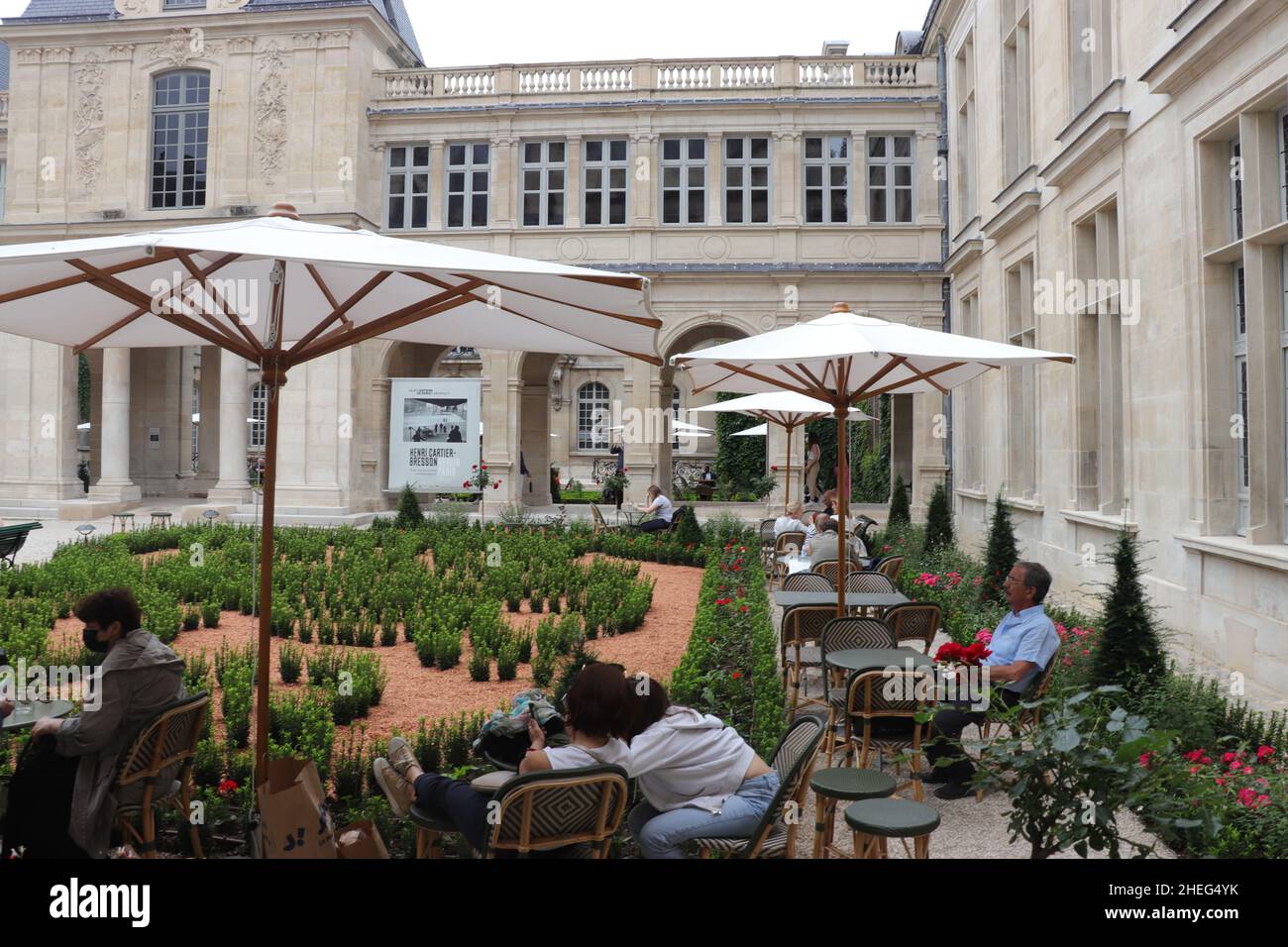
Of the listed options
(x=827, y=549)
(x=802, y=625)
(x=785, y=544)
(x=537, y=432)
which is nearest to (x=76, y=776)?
(x=802, y=625)

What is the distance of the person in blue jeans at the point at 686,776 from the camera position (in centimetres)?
378

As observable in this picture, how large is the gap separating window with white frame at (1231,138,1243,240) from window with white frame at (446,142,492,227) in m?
19.4

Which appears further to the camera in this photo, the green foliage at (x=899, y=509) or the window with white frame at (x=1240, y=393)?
the green foliage at (x=899, y=509)

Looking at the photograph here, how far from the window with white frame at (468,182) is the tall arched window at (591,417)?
82.3 feet

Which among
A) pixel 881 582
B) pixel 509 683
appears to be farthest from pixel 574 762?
pixel 881 582

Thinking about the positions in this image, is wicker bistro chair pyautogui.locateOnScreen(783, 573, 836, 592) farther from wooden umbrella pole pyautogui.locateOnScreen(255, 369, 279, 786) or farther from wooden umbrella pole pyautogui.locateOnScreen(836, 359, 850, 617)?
wooden umbrella pole pyautogui.locateOnScreen(255, 369, 279, 786)

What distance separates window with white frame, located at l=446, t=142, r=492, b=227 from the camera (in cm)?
2497

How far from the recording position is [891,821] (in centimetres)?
354

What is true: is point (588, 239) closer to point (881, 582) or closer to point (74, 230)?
point (74, 230)

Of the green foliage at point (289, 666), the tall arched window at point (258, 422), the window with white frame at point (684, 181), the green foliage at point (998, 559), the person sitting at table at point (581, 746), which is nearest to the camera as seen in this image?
the person sitting at table at point (581, 746)

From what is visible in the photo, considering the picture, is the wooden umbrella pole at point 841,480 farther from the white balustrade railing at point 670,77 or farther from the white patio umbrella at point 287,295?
the white balustrade railing at point 670,77

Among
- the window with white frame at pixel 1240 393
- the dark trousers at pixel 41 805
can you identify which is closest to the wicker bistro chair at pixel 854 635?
the window with white frame at pixel 1240 393

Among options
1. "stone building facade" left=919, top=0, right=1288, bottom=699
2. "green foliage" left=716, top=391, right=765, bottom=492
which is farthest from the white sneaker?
"green foliage" left=716, top=391, right=765, bottom=492

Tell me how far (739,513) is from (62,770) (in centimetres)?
2102
